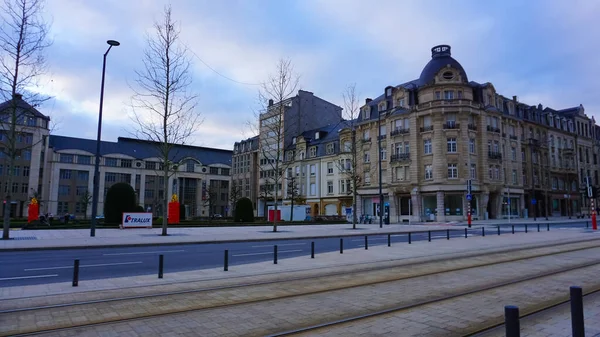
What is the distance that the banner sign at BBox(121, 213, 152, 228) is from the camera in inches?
1125

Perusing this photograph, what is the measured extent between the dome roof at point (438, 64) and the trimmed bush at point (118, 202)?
37006mm

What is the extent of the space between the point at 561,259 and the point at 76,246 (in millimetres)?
18552

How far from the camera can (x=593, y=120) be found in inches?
2918

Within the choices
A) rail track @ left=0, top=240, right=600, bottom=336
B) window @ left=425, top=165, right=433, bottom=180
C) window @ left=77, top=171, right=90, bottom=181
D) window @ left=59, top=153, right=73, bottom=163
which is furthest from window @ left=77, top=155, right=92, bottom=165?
rail track @ left=0, top=240, right=600, bottom=336

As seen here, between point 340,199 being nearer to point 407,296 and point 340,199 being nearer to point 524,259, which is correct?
point 524,259

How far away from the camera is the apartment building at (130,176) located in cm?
8069

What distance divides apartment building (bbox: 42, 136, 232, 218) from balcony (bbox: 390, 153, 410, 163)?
3489 centimetres

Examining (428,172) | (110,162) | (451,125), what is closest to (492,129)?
(451,125)

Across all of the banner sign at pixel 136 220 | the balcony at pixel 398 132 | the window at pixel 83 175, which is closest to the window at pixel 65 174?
the window at pixel 83 175

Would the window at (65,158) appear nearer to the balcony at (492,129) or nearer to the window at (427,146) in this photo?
the window at (427,146)

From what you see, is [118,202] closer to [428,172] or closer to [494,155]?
[428,172]

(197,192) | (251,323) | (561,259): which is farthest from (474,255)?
(197,192)

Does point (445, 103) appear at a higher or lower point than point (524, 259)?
higher

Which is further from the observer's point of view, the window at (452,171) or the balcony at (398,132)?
the balcony at (398,132)
